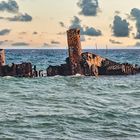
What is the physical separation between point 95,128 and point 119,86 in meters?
12.0

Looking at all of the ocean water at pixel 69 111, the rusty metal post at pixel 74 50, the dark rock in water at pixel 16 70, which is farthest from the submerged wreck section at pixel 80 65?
the ocean water at pixel 69 111

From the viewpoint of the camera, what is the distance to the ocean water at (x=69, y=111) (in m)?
14.0

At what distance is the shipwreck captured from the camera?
28766 millimetres

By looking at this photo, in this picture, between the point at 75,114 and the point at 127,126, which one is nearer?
the point at 127,126

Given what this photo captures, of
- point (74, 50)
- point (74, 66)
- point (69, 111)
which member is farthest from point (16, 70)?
point (69, 111)

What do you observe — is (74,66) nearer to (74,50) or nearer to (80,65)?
(80,65)

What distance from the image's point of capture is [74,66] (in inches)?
1153

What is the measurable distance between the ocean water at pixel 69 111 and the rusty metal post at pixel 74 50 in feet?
5.89

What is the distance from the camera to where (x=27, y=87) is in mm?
25500

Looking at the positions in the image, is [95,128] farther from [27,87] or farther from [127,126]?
[27,87]

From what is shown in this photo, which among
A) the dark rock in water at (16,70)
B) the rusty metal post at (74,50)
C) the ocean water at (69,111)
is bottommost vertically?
the ocean water at (69,111)

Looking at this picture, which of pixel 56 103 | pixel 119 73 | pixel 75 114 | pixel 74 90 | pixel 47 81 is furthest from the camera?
pixel 119 73

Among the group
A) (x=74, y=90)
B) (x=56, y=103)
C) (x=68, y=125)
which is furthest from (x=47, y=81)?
(x=68, y=125)

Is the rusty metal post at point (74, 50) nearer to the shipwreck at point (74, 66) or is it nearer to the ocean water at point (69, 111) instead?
the shipwreck at point (74, 66)
